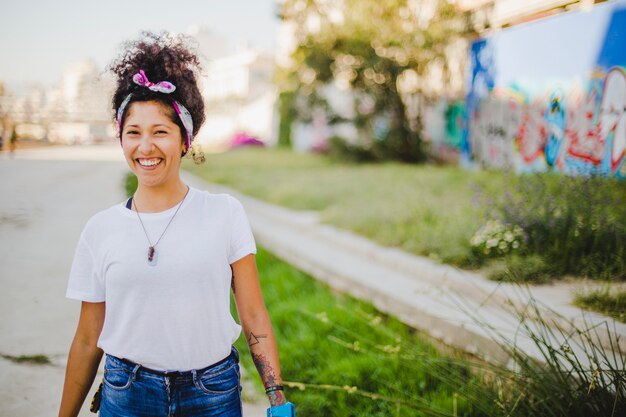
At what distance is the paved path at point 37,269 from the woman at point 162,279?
1.37m

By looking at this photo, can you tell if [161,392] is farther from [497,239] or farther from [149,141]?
[497,239]

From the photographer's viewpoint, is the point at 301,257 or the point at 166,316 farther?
the point at 301,257

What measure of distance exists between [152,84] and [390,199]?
6.19 m

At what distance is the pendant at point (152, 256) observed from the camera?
62.2 inches

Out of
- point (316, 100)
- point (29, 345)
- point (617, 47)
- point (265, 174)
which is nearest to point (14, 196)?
point (29, 345)

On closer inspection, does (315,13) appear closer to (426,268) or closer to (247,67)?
(426,268)

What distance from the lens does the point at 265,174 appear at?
13.2 metres

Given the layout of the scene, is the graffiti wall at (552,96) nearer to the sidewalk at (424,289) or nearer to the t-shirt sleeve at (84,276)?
the sidewalk at (424,289)

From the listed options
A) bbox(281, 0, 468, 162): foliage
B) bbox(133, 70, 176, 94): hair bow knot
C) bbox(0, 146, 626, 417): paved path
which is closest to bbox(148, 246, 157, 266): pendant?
bbox(133, 70, 176, 94): hair bow knot

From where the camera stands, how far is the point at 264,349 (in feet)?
5.79

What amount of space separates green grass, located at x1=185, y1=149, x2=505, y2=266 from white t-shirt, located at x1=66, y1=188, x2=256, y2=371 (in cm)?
291

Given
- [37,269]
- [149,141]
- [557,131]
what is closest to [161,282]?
[149,141]

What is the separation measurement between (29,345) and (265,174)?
33.2ft

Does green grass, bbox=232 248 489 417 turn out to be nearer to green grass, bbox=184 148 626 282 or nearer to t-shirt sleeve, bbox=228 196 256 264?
green grass, bbox=184 148 626 282
